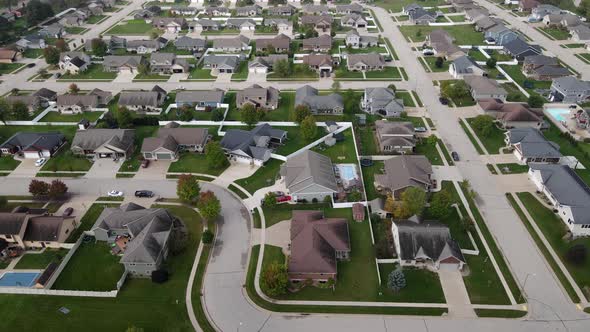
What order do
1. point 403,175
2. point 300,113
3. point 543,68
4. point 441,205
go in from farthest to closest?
point 543,68, point 300,113, point 403,175, point 441,205

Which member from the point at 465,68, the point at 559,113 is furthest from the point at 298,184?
the point at 465,68

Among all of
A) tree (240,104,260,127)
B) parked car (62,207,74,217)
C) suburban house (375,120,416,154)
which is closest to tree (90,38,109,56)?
tree (240,104,260,127)

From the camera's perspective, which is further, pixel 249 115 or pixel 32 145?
pixel 249 115

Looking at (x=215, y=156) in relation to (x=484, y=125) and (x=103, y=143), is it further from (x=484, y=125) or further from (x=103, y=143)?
(x=484, y=125)

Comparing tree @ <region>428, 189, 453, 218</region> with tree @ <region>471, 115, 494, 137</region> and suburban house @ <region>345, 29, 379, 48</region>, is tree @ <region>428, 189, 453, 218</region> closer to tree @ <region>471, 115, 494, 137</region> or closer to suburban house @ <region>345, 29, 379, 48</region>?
tree @ <region>471, 115, 494, 137</region>

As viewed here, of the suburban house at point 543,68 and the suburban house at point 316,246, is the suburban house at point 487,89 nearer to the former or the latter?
the suburban house at point 543,68

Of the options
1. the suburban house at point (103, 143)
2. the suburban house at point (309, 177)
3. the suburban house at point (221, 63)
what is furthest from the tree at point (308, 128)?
the suburban house at point (221, 63)
